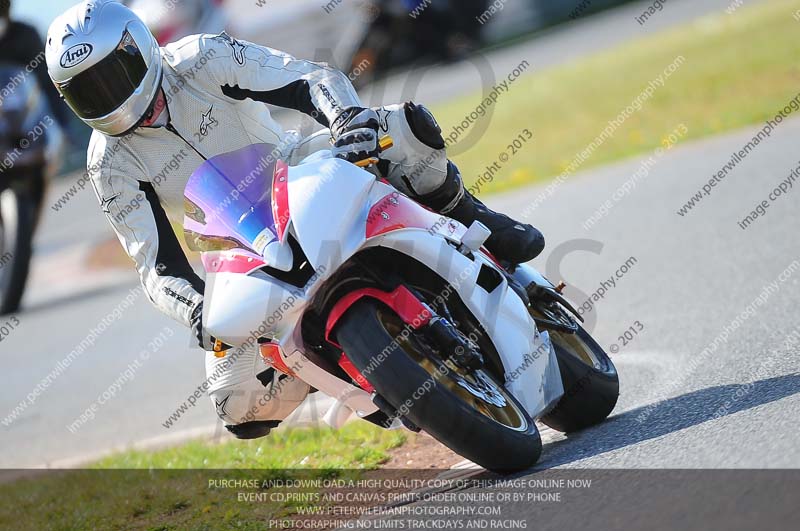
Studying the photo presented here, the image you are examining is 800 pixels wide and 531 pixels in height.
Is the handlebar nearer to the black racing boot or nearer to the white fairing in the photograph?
the white fairing

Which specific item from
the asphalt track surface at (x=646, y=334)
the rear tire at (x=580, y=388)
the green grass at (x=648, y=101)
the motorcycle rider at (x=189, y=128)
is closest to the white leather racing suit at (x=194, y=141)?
the motorcycle rider at (x=189, y=128)

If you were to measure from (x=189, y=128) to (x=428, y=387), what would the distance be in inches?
68.0

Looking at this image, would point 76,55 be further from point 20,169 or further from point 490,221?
point 20,169

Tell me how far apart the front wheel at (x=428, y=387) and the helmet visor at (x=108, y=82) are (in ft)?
4.65

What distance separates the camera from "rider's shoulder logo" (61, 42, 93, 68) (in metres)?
4.39

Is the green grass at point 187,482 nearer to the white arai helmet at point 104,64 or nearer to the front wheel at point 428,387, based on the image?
the front wheel at point 428,387

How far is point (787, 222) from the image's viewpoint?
7.49 m

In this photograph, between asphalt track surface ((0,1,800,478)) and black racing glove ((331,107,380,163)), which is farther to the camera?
asphalt track surface ((0,1,800,478))

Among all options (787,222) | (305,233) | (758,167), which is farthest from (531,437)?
(758,167)

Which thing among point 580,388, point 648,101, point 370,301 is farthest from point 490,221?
point 648,101

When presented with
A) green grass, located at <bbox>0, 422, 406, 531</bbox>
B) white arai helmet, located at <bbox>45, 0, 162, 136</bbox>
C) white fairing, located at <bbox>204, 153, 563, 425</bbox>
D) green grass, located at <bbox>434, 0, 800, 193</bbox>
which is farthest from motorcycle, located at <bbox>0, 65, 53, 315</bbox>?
white fairing, located at <bbox>204, 153, 563, 425</bbox>

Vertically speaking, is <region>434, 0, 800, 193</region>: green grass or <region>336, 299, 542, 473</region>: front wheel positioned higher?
<region>336, 299, 542, 473</region>: front wheel

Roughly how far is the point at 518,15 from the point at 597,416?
20.6 metres

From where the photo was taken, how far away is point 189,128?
475 centimetres
